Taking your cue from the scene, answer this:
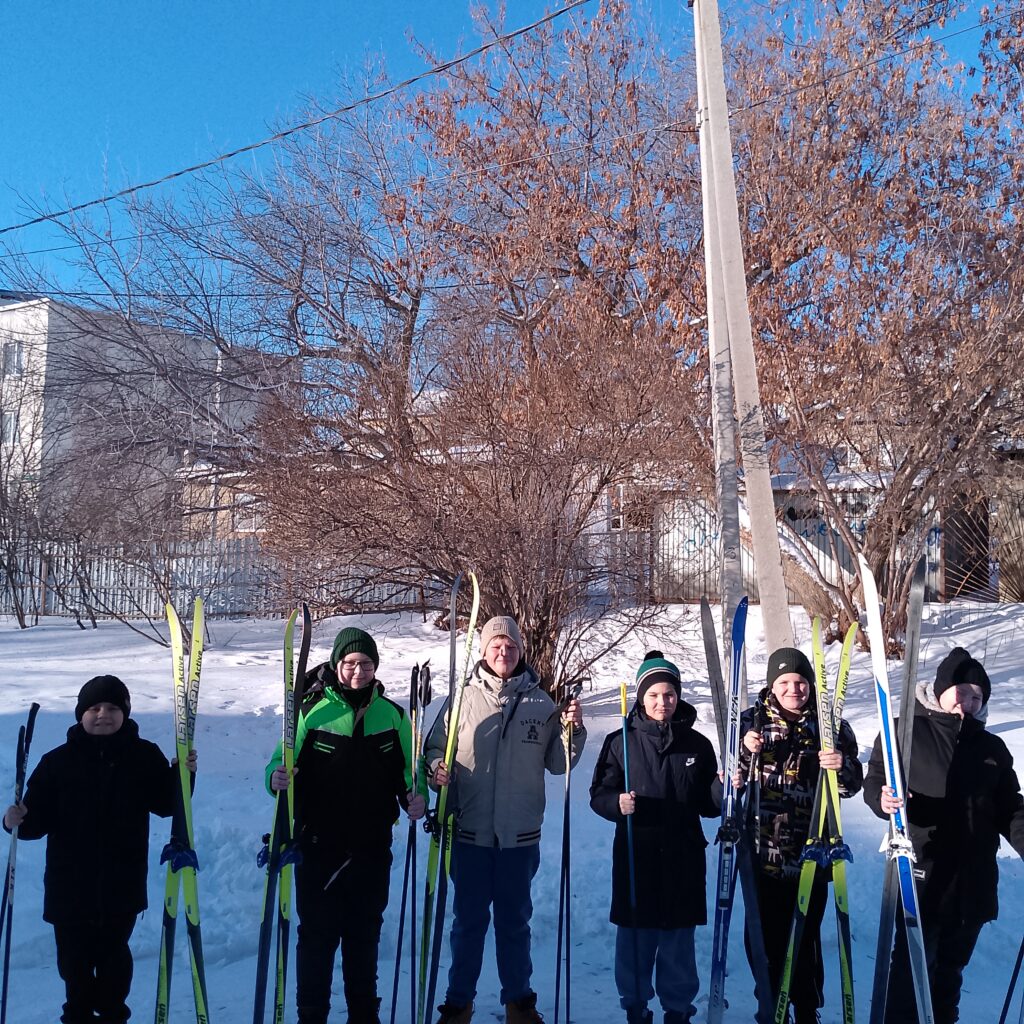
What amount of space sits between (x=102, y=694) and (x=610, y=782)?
193cm

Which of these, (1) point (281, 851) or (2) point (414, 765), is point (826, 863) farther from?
(1) point (281, 851)

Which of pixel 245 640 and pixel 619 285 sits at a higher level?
pixel 619 285

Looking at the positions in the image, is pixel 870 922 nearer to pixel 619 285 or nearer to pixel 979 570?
pixel 619 285

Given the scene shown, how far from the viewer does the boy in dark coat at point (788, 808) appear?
3643 mm

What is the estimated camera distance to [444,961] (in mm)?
4855

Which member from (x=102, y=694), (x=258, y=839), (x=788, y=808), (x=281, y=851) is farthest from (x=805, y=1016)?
(x=258, y=839)

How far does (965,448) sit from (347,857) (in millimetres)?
9731

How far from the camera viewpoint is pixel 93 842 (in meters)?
3.44

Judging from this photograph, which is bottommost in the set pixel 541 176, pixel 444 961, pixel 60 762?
pixel 444 961

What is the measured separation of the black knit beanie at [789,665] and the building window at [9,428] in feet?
54.1

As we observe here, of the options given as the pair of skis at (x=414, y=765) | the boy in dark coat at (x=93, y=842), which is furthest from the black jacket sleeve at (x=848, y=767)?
the boy in dark coat at (x=93, y=842)

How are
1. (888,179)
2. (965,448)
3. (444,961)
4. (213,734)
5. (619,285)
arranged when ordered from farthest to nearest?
(619,285) < (888,179) < (965,448) < (213,734) < (444,961)

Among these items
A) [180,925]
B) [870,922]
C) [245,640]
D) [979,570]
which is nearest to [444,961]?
[180,925]

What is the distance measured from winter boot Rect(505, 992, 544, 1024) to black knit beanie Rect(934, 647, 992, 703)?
79.4 inches
